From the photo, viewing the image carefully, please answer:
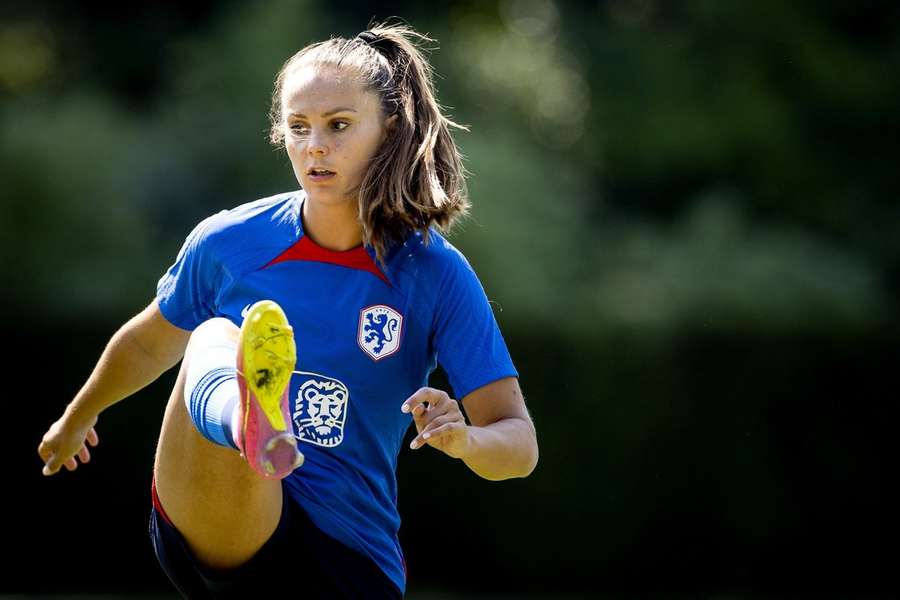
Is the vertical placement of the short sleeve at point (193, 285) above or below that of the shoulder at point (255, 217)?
below

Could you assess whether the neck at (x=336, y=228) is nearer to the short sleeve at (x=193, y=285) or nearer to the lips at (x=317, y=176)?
the lips at (x=317, y=176)

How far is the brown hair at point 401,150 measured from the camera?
3.15m

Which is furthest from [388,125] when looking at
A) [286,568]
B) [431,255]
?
[286,568]

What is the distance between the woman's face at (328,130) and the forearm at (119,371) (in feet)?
2.08

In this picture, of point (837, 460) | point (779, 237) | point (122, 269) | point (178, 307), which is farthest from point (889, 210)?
point (178, 307)

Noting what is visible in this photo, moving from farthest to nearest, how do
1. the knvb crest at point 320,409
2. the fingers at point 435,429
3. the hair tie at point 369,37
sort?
1. the hair tie at point 369,37
2. the knvb crest at point 320,409
3. the fingers at point 435,429

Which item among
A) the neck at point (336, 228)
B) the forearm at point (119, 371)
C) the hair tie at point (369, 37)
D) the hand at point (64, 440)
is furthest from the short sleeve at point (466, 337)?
the hand at point (64, 440)

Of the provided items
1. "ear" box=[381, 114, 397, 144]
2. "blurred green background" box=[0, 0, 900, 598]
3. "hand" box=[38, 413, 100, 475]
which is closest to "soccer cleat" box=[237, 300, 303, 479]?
"ear" box=[381, 114, 397, 144]

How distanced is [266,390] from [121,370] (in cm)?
104

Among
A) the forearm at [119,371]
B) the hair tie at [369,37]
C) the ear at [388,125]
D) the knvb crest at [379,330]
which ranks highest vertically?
the hair tie at [369,37]

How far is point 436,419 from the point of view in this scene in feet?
8.70

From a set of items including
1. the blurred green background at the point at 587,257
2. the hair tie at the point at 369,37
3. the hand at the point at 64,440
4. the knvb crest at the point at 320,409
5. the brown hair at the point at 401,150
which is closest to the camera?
the knvb crest at the point at 320,409

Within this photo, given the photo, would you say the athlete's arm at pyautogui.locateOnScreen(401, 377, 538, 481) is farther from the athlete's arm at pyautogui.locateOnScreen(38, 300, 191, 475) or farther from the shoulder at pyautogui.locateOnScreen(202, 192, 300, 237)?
the athlete's arm at pyautogui.locateOnScreen(38, 300, 191, 475)

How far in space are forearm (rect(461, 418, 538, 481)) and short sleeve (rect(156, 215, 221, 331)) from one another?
77 cm
